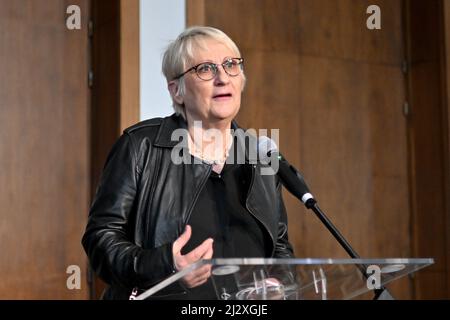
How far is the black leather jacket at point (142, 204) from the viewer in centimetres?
210

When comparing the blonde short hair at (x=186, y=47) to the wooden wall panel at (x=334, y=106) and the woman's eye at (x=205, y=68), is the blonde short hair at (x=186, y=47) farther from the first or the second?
the wooden wall panel at (x=334, y=106)

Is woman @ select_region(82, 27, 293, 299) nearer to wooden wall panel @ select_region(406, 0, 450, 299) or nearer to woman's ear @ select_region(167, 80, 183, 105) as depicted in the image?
woman's ear @ select_region(167, 80, 183, 105)

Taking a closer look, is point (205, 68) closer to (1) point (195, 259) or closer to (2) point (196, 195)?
(2) point (196, 195)

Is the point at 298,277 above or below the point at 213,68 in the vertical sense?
below

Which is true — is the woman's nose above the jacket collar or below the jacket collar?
above

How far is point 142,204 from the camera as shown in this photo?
2238 millimetres

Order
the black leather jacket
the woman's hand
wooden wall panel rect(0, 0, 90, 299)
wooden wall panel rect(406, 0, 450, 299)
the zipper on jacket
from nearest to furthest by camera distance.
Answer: the woman's hand < the black leather jacket < the zipper on jacket < wooden wall panel rect(0, 0, 90, 299) < wooden wall panel rect(406, 0, 450, 299)

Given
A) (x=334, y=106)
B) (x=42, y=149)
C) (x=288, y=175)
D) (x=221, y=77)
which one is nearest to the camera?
(x=288, y=175)

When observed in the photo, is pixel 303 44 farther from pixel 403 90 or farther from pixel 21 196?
pixel 21 196

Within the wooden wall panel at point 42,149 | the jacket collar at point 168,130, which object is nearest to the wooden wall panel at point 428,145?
the wooden wall panel at point 42,149

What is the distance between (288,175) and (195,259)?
529 mm

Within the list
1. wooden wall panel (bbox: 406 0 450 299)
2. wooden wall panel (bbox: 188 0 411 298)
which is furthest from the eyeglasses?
wooden wall panel (bbox: 406 0 450 299)

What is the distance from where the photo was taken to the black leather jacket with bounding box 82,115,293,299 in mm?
2098

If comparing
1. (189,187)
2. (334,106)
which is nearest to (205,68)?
(189,187)
